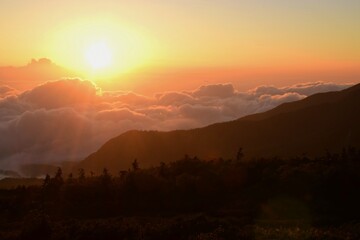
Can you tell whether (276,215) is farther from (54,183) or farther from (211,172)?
(54,183)

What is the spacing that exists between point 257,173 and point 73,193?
89.0ft

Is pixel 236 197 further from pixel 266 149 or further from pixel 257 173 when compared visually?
pixel 266 149

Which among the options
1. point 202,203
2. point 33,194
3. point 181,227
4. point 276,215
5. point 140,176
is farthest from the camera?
point 33,194

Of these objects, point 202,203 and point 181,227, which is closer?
point 181,227

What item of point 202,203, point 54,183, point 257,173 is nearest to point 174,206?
point 202,203

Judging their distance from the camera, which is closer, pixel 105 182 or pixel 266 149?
pixel 105 182

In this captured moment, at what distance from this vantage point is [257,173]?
7156 centimetres

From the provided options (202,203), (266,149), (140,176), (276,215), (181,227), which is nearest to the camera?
(181,227)

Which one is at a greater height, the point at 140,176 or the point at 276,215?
the point at 140,176

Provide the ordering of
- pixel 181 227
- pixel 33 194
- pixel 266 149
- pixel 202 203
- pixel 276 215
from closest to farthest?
1. pixel 181 227
2. pixel 276 215
3. pixel 202 203
4. pixel 33 194
5. pixel 266 149

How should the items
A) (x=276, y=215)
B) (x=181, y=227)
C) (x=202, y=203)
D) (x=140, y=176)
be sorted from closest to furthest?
1. (x=181, y=227)
2. (x=276, y=215)
3. (x=202, y=203)
4. (x=140, y=176)

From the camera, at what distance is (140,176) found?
68.7 meters

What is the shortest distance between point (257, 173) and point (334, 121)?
13835cm

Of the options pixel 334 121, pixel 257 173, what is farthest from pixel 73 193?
pixel 334 121
